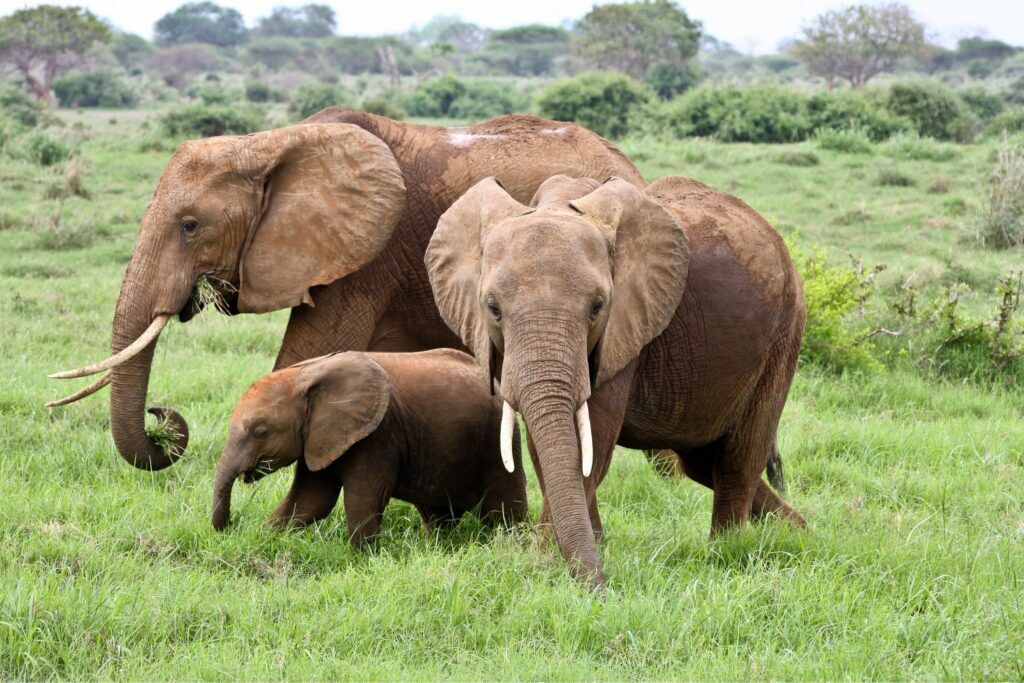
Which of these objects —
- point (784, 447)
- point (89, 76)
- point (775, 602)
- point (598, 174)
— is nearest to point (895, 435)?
point (784, 447)

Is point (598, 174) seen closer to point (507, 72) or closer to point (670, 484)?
point (670, 484)

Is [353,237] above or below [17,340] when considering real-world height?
above

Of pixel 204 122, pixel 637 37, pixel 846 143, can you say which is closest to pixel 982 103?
pixel 846 143

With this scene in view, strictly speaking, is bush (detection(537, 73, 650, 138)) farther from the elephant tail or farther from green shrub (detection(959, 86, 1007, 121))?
the elephant tail

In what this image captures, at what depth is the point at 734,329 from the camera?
14.8 ft

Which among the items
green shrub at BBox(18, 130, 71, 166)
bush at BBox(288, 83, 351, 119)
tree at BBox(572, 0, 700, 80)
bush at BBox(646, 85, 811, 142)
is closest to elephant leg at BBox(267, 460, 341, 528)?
green shrub at BBox(18, 130, 71, 166)

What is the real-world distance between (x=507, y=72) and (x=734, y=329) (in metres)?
56.6

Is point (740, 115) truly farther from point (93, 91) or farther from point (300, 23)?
point (300, 23)

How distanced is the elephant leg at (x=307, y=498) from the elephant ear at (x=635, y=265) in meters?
1.46

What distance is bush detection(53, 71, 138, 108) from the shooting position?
34.8m

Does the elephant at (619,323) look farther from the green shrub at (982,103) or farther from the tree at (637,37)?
the tree at (637,37)

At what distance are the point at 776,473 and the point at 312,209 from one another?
232cm

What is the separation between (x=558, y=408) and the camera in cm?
371

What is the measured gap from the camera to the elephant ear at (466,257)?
13.4ft
